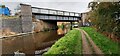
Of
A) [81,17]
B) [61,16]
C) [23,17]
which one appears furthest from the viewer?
[81,17]

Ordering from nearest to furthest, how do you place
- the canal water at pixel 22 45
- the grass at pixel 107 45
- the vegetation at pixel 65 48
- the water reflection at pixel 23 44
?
1. the vegetation at pixel 65 48
2. the grass at pixel 107 45
3. the canal water at pixel 22 45
4. the water reflection at pixel 23 44

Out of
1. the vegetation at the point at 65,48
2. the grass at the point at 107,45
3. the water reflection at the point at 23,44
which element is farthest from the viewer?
the water reflection at the point at 23,44

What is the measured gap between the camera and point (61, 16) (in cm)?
7344

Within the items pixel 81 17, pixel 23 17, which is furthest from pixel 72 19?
pixel 23 17

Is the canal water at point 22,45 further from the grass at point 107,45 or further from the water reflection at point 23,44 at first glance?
the grass at point 107,45

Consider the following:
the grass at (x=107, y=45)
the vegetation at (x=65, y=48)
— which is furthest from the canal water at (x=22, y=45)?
the grass at (x=107, y=45)

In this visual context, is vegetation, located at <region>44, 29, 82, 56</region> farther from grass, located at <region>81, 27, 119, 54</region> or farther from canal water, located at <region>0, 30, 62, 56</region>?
canal water, located at <region>0, 30, 62, 56</region>

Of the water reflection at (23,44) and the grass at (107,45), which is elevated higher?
the grass at (107,45)

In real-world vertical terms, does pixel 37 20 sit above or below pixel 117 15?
below

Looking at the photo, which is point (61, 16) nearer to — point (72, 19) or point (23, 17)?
point (72, 19)

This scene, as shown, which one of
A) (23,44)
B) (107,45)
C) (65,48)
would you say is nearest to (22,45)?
(23,44)

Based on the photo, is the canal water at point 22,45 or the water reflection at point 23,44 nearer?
the canal water at point 22,45

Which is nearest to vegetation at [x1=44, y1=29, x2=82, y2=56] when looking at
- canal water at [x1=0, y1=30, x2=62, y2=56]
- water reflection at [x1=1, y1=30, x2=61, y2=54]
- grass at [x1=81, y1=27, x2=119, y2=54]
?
grass at [x1=81, y1=27, x2=119, y2=54]

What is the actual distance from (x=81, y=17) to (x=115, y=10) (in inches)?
2767
